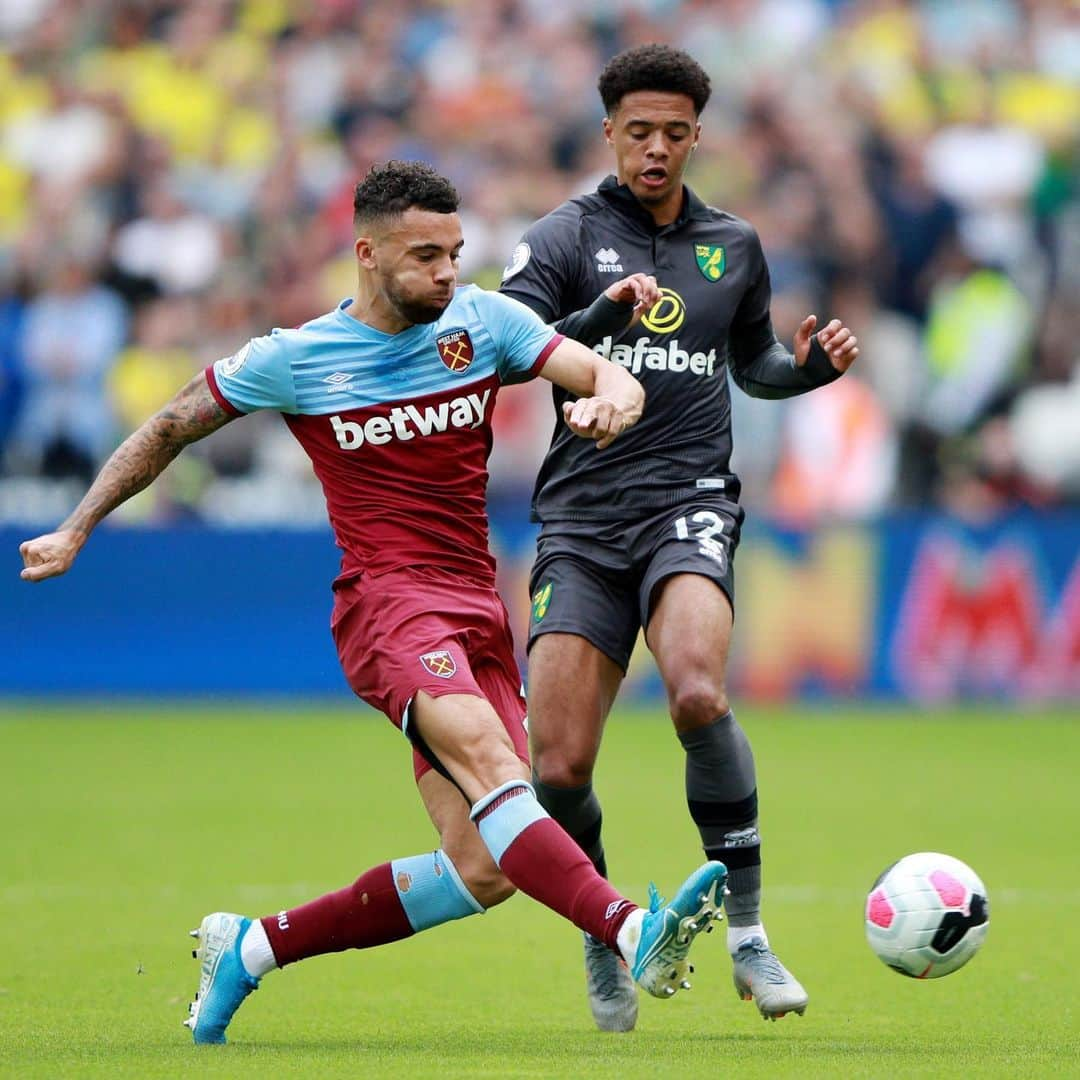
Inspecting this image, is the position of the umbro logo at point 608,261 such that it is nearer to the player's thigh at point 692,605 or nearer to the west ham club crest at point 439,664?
the player's thigh at point 692,605

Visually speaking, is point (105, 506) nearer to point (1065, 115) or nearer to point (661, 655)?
→ point (661, 655)

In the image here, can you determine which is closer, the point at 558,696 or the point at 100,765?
the point at 558,696

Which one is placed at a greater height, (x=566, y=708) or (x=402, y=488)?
(x=402, y=488)

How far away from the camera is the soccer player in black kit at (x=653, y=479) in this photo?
6316mm

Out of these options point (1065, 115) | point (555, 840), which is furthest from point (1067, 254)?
point (555, 840)

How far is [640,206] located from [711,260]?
0.29m

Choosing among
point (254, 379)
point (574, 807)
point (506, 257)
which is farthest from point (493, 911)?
point (506, 257)

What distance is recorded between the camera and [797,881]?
9227mm

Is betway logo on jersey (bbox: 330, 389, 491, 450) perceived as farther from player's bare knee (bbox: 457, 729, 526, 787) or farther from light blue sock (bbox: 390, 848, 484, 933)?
light blue sock (bbox: 390, 848, 484, 933)

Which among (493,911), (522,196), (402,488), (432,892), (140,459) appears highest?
(522,196)

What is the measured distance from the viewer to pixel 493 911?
350 inches

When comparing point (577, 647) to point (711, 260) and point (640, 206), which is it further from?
point (640, 206)

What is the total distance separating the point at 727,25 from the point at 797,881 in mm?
12000

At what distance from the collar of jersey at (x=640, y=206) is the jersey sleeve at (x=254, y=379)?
1.42m
